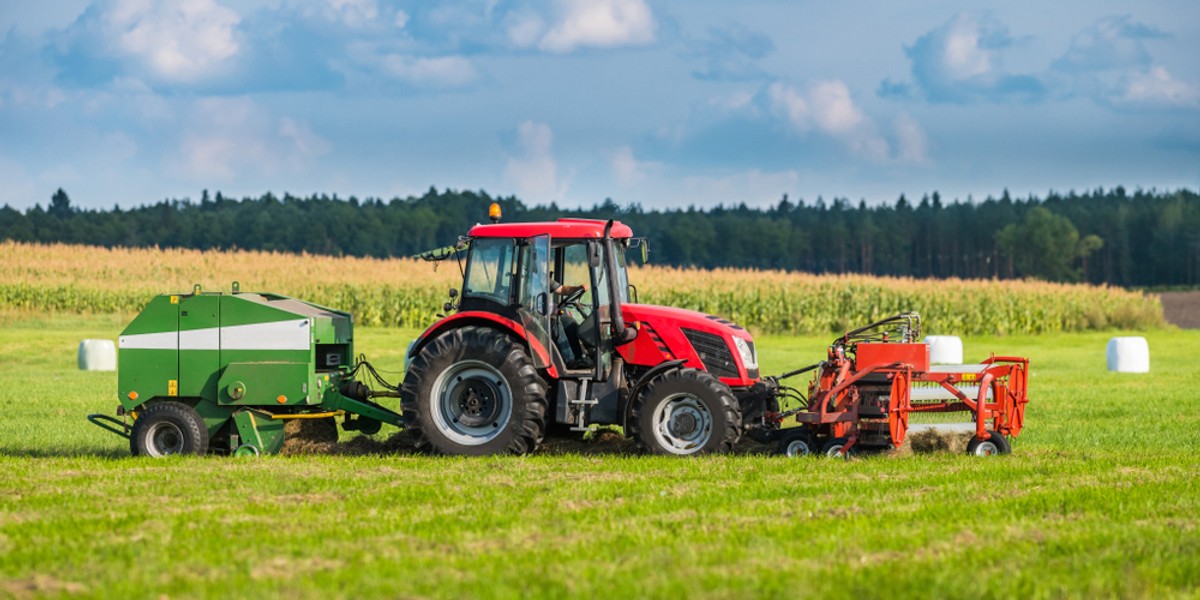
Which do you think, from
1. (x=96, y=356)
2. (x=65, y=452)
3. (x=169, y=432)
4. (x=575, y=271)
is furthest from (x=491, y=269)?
(x=96, y=356)

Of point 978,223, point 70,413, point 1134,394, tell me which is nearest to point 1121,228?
point 978,223

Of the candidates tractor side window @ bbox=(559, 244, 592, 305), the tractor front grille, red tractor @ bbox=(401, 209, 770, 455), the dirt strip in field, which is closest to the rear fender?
red tractor @ bbox=(401, 209, 770, 455)

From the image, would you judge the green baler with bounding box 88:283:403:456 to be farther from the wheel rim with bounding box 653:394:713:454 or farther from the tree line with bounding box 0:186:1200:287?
the tree line with bounding box 0:186:1200:287

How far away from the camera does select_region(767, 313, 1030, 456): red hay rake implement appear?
11.9m

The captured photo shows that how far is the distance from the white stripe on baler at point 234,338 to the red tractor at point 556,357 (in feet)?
3.73

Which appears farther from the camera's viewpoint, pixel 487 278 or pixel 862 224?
pixel 862 224

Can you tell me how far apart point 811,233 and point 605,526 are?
117 m

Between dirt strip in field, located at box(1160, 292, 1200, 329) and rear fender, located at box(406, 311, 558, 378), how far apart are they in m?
49.7

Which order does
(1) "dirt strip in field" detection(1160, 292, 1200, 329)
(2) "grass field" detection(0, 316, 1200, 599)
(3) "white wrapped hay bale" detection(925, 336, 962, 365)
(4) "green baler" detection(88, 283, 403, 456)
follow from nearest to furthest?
(2) "grass field" detection(0, 316, 1200, 599), (4) "green baler" detection(88, 283, 403, 456), (3) "white wrapped hay bale" detection(925, 336, 962, 365), (1) "dirt strip in field" detection(1160, 292, 1200, 329)

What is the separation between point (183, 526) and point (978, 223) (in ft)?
397

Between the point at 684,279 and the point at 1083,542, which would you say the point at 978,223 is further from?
the point at 1083,542

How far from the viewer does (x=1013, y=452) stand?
504 inches

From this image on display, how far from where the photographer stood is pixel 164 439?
42.4ft

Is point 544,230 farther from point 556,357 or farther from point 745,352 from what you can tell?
point 745,352
